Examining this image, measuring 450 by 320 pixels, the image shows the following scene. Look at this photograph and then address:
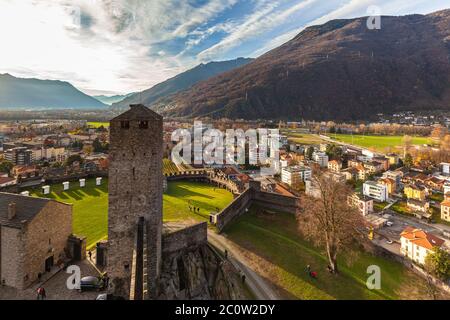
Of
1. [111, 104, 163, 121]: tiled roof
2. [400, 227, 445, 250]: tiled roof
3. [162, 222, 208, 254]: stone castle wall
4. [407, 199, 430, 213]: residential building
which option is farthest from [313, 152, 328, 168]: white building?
[111, 104, 163, 121]: tiled roof

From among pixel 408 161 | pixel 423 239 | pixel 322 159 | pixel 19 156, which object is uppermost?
pixel 19 156

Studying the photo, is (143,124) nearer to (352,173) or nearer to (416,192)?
(416,192)

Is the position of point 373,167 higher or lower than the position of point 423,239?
higher

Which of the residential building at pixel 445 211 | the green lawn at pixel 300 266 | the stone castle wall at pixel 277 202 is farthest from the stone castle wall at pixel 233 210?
the residential building at pixel 445 211

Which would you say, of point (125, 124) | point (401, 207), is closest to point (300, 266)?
point (125, 124)

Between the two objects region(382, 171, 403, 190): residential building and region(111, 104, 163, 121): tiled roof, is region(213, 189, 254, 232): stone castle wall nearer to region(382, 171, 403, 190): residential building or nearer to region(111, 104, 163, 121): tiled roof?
region(111, 104, 163, 121): tiled roof

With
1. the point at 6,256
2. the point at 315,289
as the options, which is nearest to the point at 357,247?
the point at 315,289
